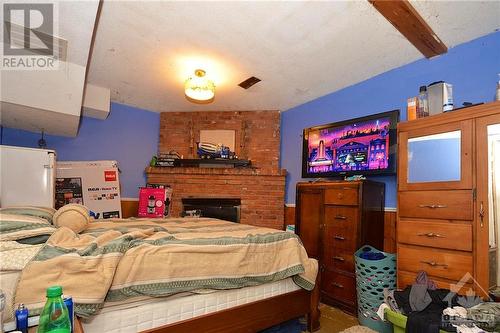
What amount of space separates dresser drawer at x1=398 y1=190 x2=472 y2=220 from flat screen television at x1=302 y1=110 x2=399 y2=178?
0.62m

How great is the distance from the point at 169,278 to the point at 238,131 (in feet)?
10.5

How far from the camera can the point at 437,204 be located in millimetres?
1836

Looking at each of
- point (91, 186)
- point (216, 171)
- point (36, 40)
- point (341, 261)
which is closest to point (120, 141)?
point (91, 186)

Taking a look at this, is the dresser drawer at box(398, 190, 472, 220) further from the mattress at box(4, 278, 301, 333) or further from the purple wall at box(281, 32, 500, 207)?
the mattress at box(4, 278, 301, 333)

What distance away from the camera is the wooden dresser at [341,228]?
8.05 ft

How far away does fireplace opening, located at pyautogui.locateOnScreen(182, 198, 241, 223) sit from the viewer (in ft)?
13.7

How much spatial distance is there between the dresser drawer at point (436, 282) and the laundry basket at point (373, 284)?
0.20 m

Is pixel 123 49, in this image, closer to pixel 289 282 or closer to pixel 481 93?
pixel 289 282

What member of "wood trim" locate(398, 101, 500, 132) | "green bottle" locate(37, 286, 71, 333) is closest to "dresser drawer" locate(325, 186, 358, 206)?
"wood trim" locate(398, 101, 500, 132)

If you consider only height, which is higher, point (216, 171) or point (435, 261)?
point (216, 171)

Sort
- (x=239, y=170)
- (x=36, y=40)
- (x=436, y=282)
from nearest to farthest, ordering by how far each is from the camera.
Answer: (x=436, y=282) → (x=36, y=40) → (x=239, y=170)

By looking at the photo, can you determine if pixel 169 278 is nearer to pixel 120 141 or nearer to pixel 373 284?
pixel 373 284

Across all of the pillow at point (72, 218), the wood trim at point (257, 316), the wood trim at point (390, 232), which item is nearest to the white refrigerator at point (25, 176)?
the pillow at point (72, 218)

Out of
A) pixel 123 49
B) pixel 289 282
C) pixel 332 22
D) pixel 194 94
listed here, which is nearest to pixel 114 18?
pixel 123 49
